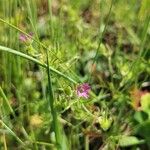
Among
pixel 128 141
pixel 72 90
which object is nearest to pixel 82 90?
pixel 72 90

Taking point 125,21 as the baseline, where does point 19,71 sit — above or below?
below

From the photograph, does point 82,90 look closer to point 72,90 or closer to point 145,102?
point 72,90

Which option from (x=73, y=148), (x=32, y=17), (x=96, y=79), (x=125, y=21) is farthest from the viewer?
(x=125, y=21)

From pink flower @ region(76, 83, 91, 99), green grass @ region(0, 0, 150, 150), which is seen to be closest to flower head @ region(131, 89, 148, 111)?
green grass @ region(0, 0, 150, 150)

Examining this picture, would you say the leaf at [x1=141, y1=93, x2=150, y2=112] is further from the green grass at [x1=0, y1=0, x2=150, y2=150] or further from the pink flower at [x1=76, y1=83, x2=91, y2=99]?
the pink flower at [x1=76, y1=83, x2=91, y2=99]

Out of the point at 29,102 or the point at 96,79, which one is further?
the point at 96,79

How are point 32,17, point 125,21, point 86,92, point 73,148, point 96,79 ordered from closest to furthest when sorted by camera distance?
point 86,92 < point 32,17 < point 73,148 < point 96,79 < point 125,21

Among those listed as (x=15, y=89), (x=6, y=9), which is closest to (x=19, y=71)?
(x=15, y=89)

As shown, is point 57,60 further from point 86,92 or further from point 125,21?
point 125,21
